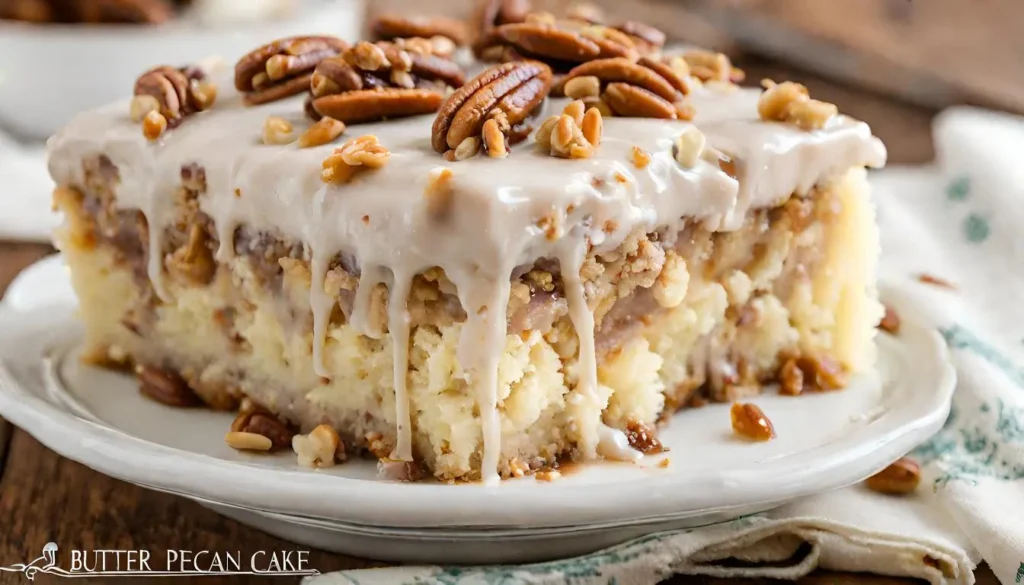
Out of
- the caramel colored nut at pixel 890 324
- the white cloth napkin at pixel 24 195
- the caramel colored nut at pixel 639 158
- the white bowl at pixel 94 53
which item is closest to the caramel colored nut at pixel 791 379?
the caramel colored nut at pixel 890 324

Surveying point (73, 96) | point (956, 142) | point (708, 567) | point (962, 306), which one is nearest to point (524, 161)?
point (708, 567)

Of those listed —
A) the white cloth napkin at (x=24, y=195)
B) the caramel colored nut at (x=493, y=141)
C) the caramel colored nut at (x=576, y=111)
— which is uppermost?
the caramel colored nut at (x=576, y=111)

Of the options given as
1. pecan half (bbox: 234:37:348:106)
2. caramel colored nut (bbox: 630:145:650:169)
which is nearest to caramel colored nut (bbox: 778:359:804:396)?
caramel colored nut (bbox: 630:145:650:169)

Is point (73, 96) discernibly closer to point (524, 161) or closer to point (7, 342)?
point (7, 342)

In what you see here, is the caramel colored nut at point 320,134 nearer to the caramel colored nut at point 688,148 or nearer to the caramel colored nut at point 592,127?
the caramel colored nut at point 592,127

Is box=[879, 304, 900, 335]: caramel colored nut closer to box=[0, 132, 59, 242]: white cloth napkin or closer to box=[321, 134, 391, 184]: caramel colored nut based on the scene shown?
box=[321, 134, 391, 184]: caramel colored nut

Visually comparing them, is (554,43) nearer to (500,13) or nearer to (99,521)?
(500,13)

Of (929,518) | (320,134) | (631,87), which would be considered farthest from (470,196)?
(929,518)
